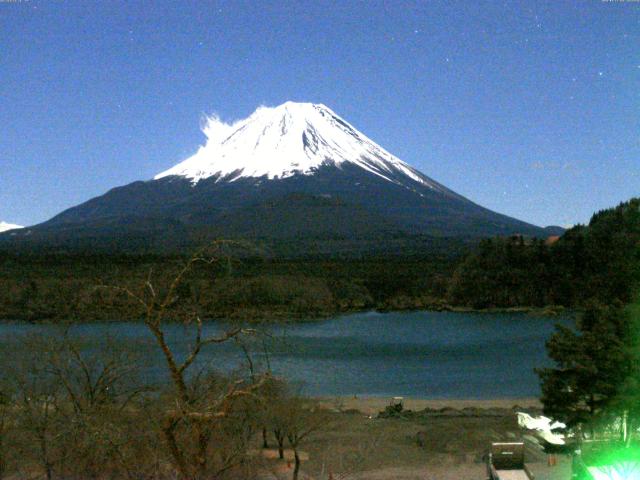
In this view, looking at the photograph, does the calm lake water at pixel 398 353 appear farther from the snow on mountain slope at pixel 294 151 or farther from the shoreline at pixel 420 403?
the snow on mountain slope at pixel 294 151

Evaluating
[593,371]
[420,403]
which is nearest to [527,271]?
[420,403]

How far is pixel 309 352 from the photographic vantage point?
35.9 m

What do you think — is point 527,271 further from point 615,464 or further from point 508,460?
point 615,464

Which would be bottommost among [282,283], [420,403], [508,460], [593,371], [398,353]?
[420,403]

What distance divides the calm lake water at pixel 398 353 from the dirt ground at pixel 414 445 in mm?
2344

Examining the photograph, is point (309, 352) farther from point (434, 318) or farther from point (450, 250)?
point (450, 250)

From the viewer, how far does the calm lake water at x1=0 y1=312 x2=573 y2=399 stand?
25.7m

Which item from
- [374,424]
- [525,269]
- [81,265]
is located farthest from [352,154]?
[374,424]

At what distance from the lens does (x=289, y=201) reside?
92.0 meters

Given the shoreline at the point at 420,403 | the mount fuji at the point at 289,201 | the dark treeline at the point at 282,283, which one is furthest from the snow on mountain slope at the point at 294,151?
the shoreline at the point at 420,403

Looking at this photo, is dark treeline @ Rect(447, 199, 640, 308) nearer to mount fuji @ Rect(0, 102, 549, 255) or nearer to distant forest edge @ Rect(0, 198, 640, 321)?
distant forest edge @ Rect(0, 198, 640, 321)

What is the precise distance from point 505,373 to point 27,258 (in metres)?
45.5

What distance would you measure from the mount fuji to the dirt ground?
46.1 meters

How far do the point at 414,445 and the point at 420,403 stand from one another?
6542mm
